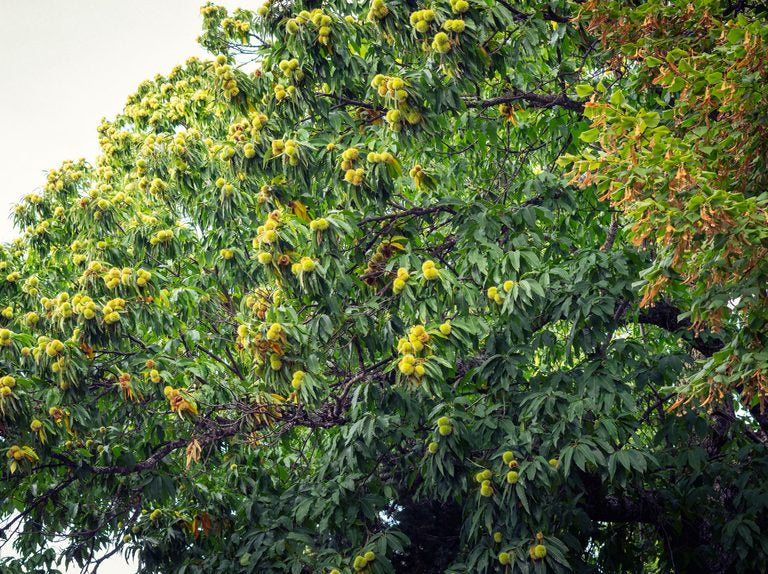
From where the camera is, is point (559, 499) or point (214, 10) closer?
point (559, 499)

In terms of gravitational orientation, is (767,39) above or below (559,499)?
above

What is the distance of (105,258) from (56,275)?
1570 millimetres

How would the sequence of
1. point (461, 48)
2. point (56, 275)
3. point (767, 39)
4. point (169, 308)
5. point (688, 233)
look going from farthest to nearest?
point (56, 275), point (169, 308), point (461, 48), point (767, 39), point (688, 233)

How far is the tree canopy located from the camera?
3.69m

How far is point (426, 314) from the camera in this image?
415cm

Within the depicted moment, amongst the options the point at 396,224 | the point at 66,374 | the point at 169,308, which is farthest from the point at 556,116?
the point at 66,374

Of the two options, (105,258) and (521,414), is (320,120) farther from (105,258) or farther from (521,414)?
(521,414)

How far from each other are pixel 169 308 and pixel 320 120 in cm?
160

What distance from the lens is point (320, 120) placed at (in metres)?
5.20

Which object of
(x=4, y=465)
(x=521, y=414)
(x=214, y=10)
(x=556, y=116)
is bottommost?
(x=4, y=465)

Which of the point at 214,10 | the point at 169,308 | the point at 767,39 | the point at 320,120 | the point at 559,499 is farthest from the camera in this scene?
the point at 214,10

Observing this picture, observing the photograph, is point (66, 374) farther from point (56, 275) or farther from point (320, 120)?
point (56, 275)

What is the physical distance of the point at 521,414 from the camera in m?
4.56

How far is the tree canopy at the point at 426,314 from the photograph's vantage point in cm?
369
